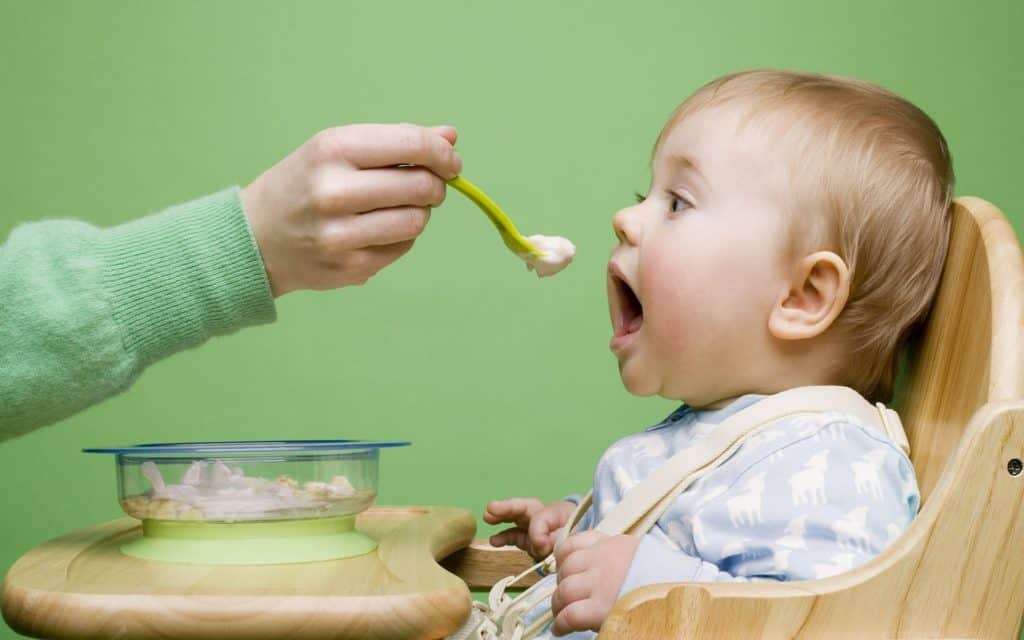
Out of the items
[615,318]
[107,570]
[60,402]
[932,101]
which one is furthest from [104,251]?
[932,101]

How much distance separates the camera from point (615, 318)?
0.92 meters

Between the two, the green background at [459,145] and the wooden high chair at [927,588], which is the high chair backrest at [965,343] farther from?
the green background at [459,145]

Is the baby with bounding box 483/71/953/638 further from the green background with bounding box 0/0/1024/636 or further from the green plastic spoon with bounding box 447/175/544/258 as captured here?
the green background with bounding box 0/0/1024/636

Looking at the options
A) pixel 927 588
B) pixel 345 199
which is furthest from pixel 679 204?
pixel 927 588

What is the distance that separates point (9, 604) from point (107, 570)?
0.07 meters

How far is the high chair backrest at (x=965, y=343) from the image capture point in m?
0.69

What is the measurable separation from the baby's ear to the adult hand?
0.25m

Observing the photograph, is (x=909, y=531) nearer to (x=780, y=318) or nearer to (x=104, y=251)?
(x=780, y=318)

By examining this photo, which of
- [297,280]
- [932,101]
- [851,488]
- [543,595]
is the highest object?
[932,101]

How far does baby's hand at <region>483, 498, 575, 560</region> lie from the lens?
1.02m

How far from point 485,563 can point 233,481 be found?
1.20 ft

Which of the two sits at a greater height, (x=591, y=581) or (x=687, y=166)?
(x=687, y=166)

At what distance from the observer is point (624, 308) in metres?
0.92

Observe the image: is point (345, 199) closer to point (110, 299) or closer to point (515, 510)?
point (110, 299)
